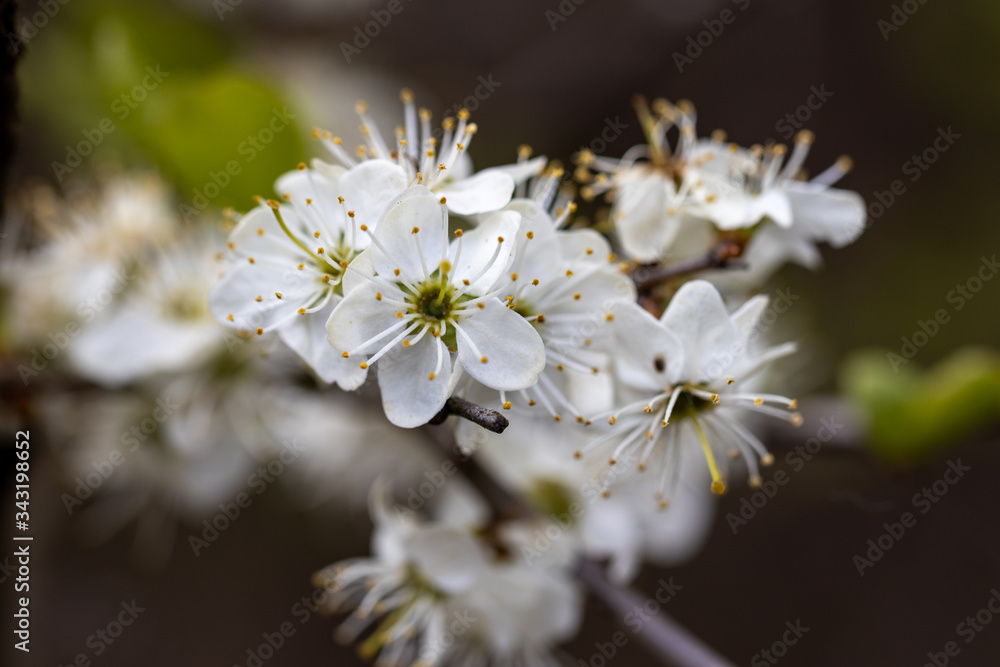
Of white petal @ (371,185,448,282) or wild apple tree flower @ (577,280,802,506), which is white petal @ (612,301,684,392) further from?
white petal @ (371,185,448,282)

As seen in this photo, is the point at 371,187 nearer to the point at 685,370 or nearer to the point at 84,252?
the point at 685,370

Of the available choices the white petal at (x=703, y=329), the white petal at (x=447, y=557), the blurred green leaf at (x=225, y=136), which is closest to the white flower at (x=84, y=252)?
the blurred green leaf at (x=225, y=136)

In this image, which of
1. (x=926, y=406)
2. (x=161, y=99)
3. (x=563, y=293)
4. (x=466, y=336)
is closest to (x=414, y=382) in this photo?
(x=466, y=336)

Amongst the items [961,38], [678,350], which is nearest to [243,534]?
[678,350]

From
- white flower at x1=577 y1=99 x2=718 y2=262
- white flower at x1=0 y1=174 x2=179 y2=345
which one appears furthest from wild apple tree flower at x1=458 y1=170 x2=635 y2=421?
white flower at x1=0 y1=174 x2=179 y2=345

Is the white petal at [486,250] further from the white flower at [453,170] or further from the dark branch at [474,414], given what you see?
the dark branch at [474,414]

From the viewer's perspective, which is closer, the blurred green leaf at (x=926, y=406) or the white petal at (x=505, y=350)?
the white petal at (x=505, y=350)

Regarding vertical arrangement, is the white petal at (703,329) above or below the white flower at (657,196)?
below
